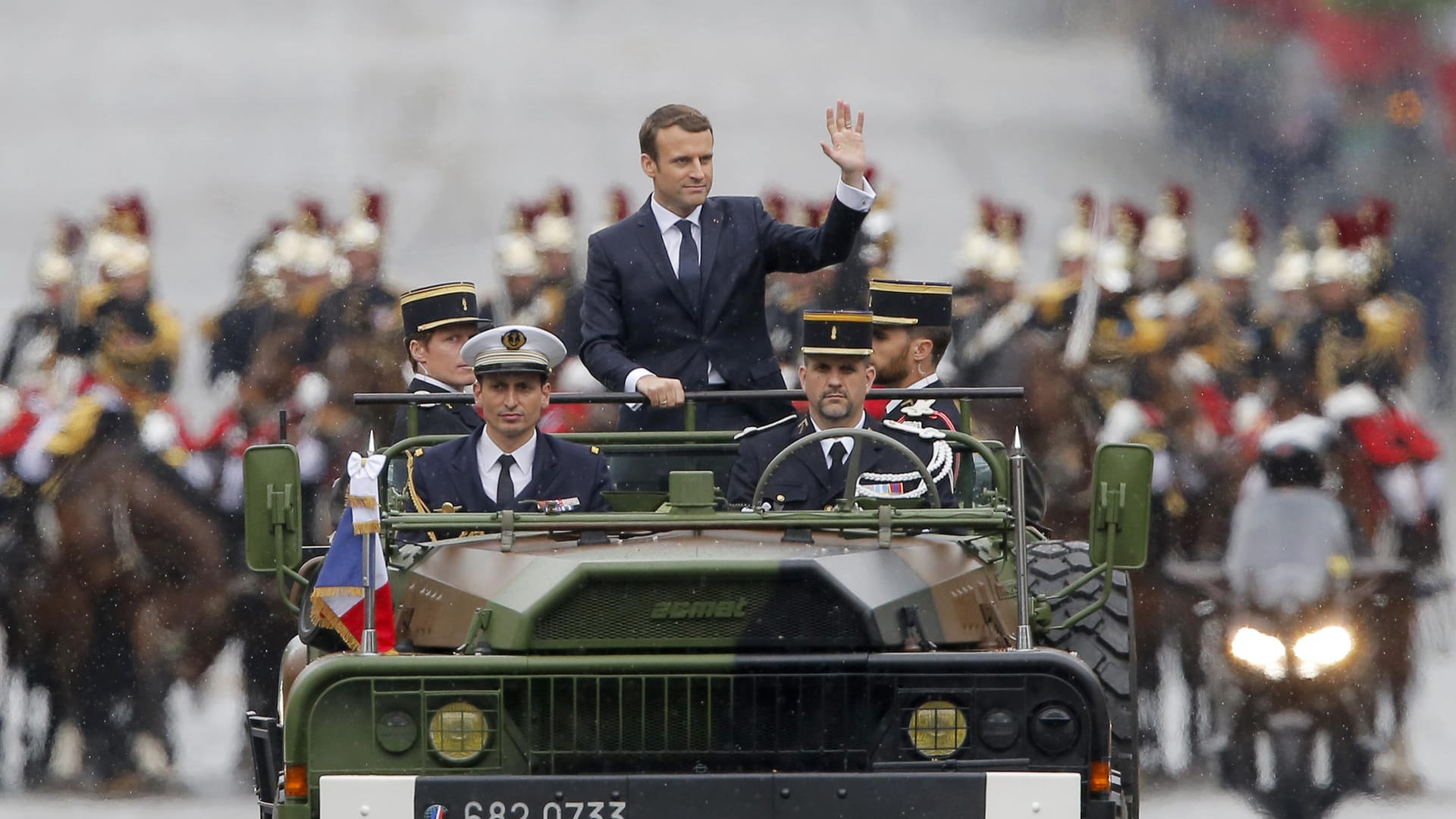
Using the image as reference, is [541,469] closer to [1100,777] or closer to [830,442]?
[830,442]

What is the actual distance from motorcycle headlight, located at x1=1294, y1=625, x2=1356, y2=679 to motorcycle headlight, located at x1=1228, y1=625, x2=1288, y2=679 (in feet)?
0.26

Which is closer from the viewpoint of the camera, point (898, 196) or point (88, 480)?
point (88, 480)

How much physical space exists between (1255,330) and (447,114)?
20.9 feet

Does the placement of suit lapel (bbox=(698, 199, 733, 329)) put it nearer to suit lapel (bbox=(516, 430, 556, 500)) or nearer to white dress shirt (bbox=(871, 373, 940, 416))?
white dress shirt (bbox=(871, 373, 940, 416))

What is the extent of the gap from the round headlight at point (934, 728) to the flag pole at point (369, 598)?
4.44 feet

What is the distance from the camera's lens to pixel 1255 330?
62.8 feet

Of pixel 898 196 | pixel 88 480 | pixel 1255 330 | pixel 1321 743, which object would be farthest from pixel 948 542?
pixel 898 196

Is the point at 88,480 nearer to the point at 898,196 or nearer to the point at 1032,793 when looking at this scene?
the point at 898,196

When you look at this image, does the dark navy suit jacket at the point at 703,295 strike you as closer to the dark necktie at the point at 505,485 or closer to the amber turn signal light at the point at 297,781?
the dark necktie at the point at 505,485

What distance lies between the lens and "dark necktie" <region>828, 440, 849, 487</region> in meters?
9.04

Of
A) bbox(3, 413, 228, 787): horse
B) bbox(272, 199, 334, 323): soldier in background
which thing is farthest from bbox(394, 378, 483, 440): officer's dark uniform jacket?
bbox(272, 199, 334, 323): soldier in background

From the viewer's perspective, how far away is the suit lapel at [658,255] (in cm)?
1008

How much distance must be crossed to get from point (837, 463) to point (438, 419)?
1.89 meters

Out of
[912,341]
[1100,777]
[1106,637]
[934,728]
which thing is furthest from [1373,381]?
[934,728]
